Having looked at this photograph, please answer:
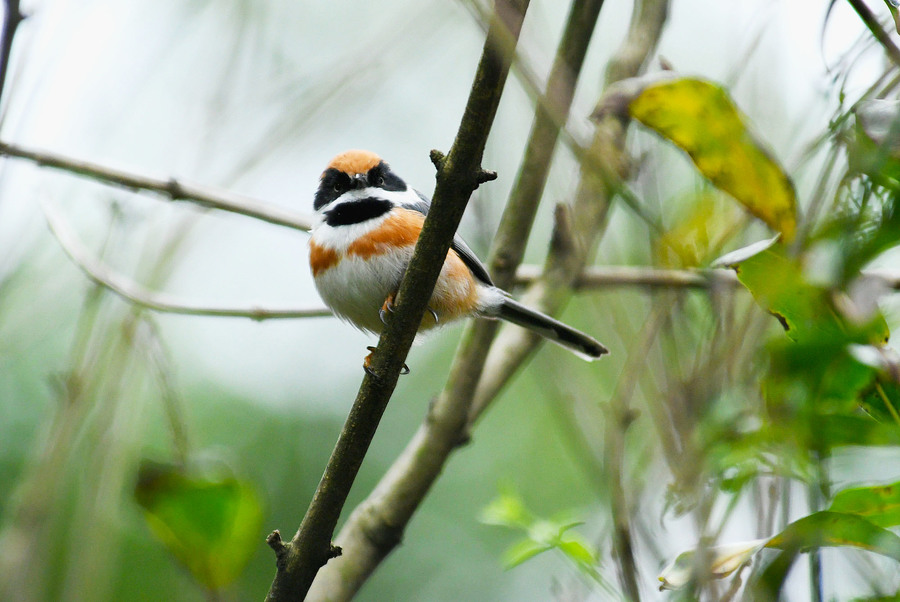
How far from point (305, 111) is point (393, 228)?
2.29 ft

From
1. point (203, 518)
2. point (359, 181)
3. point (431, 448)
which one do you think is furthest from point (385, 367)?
point (359, 181)

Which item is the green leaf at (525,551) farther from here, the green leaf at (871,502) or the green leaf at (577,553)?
the green leaf at (871,502)

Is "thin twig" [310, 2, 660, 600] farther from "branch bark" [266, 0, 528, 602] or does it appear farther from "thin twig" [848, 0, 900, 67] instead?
"thin twig" [848, 0, 900, 67]

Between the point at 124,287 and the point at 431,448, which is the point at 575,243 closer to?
the point at 431,448

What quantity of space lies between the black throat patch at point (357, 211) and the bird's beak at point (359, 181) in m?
0.14

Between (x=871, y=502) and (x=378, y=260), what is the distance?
2345mm

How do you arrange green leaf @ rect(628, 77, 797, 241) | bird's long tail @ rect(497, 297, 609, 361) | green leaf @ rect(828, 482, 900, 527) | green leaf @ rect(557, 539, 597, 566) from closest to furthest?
green leaf @ rect(828, 482, 900, 527) < green leaf @ rect(628, 77, 797, 241) < green leaf @ rect(557, 539, 597, 566) < bird's long tail @ rect(497, 297, 609, 361)

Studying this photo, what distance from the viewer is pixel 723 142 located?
179 centimetres

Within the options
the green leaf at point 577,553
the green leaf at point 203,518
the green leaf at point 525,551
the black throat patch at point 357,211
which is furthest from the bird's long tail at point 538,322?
the green leaf at point 203,518

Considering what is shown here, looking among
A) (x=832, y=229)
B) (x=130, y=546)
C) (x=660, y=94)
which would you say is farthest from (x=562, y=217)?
(x=130, y=546)

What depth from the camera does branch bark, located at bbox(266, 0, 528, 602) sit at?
2.04 meters

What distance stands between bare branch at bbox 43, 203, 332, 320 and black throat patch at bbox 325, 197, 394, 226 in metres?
0.53

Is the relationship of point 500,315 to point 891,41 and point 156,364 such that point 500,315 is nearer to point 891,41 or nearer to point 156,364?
point 156,364

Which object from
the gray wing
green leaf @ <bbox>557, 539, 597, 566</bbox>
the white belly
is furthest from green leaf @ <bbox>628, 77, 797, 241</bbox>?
the gray wing
